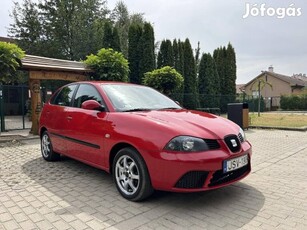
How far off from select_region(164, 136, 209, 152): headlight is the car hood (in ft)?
0.25

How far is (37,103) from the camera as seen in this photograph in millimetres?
9906

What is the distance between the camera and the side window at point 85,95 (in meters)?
4.49

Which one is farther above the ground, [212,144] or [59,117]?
[59,117]

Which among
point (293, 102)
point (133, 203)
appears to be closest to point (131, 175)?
point (133, 203)

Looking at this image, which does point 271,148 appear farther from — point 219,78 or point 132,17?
point 132,17

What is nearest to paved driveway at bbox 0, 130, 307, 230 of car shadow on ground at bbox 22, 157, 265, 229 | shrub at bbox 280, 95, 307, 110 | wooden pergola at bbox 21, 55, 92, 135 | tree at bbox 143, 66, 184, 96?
car shadow on ground at bbox 22, 157, 265, 229

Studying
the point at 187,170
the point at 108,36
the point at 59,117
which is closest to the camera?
the point at 187,170

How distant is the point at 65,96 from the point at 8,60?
13.8ft

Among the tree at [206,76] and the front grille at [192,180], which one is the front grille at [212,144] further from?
the tree at [206,76]

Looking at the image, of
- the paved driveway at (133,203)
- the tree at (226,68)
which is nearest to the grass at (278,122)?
the tree at (226,68)

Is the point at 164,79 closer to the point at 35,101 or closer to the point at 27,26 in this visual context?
the point at 35,101

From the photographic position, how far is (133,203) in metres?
3.59

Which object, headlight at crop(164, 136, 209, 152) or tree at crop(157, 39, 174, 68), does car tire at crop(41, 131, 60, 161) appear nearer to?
headlight at crop(164, 136, 209, 152)

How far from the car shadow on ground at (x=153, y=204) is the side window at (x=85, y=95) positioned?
50.9 inches
